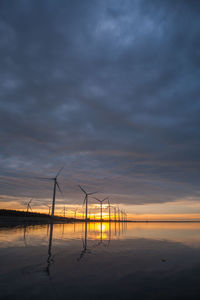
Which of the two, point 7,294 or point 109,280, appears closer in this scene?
point 7,294

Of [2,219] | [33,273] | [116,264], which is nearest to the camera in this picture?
[33,273]

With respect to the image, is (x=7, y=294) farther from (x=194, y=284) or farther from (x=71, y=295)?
(x=194, y=284)

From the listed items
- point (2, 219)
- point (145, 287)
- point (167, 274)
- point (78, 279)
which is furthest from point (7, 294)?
point (2, 219)

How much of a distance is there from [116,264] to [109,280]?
5432 millimetres

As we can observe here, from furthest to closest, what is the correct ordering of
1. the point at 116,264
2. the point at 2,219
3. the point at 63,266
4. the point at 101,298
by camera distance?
the point at 2,219 < the point at 116,264 < the point at 63,266 < the point at 101,298

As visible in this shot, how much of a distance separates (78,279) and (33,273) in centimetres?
380

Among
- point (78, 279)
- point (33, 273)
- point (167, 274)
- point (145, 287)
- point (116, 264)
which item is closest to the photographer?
point (145, 287)

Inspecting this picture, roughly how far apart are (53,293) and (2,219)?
129 meters

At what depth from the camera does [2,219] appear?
121188 millimetres

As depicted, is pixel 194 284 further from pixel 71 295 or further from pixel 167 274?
pixel 71 295

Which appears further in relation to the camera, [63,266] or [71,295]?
[63,266]

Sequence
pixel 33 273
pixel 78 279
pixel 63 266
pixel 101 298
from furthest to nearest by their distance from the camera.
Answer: pixel 63 266
pixel 33 273
pixel 78 279
pixel 101 298

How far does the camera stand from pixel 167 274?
16484 mm

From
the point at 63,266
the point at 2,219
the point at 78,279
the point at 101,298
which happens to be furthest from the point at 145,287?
the point at 2,219
